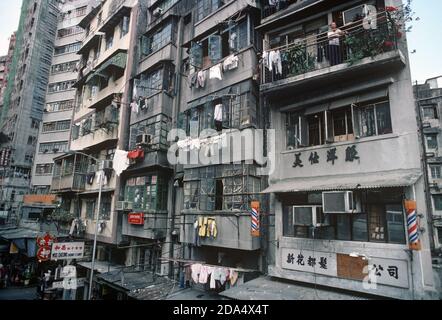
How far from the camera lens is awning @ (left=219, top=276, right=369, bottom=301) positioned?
29.7 ft

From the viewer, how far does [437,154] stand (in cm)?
3056

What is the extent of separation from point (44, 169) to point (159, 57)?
31.9 meters

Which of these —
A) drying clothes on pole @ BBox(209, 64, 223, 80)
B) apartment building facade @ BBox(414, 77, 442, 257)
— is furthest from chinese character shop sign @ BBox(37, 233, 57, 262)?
apartment building facade @ BBox(414, 77, 442, 257)

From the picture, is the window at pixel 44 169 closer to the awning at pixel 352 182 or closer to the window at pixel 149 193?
the window at pixel 149 193

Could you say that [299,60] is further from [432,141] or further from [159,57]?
[432,141]

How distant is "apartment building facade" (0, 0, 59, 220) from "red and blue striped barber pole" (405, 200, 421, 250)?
4782cm

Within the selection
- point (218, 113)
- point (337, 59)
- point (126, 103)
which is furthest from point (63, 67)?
point (337, 59)

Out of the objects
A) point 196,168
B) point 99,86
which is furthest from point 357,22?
point 99,86

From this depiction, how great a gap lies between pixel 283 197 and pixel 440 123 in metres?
30.1

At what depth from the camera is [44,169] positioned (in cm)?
4025

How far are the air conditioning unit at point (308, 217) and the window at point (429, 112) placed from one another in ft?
101
